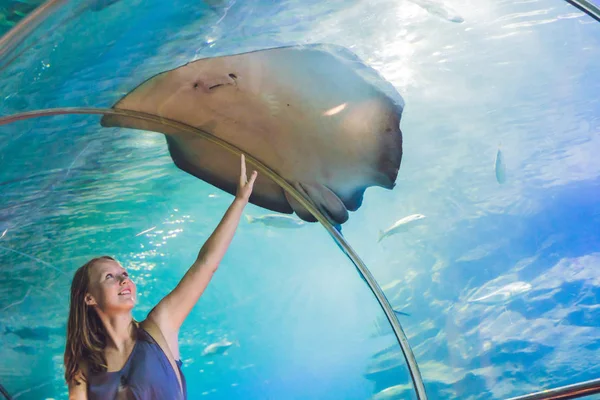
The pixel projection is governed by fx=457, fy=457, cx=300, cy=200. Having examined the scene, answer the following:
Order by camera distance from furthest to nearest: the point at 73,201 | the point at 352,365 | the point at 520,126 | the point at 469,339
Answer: the point at 352,365 → the point at 469,339 → the point at 520,126 → the point at 73,201

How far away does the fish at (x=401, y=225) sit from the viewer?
199 inches

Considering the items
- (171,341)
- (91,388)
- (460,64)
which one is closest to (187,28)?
(171,341)

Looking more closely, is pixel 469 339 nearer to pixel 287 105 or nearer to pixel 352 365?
pixel 352 365

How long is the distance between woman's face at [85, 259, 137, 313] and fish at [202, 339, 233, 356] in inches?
138

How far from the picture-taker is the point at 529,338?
19.1 feet

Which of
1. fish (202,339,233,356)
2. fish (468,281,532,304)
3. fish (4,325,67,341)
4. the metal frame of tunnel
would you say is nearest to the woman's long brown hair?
the metal frame of tunnel

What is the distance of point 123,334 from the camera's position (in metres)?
2.61

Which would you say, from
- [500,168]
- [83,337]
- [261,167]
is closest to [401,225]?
[500,168]

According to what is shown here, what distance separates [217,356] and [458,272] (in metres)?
3.36

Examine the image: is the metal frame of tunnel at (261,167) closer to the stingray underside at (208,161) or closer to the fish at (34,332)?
the stingray underside at (208,161)

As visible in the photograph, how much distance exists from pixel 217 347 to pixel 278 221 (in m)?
2.58

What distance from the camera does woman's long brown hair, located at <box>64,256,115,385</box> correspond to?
2.54 metres

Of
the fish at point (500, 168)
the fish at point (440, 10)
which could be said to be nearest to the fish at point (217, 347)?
the fish at point (500, 168)

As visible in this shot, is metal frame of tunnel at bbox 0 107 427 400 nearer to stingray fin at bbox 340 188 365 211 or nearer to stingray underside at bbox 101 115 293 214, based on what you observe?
stingray underside at bbox 101 115 293 214
